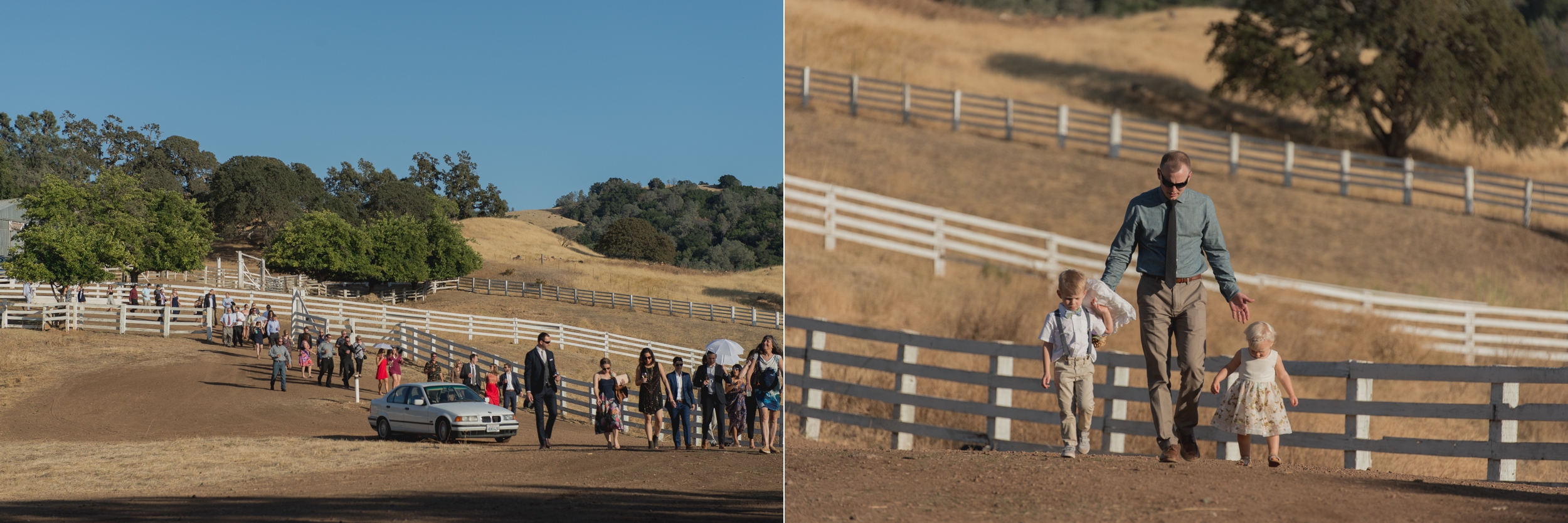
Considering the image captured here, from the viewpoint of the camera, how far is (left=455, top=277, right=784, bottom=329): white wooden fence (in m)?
63.4

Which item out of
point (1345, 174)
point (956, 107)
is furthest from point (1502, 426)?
point (1345, 174)

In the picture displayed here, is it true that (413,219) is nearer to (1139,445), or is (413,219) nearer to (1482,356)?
(1482,356)

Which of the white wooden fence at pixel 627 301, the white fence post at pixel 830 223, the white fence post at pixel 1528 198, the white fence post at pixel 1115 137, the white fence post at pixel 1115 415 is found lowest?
the white wooden fence at pixel 627 301

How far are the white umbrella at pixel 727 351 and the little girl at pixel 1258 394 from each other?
445 inches

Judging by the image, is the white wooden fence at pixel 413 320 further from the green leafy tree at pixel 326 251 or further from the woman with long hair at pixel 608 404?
the woman with long hair at pixel 608 404

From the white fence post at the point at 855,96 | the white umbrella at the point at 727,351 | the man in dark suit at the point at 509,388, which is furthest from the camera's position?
the white fence post at the point at 855,96

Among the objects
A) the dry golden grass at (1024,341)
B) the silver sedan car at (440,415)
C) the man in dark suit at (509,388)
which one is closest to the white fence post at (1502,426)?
the dry golden grass at (1024,341)

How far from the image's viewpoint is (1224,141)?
35156mm

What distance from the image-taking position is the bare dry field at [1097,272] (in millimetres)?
13797

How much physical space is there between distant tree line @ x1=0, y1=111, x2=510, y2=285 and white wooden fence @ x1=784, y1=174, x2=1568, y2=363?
34.2 metres

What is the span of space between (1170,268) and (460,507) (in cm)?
580

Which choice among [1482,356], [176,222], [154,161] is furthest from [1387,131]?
[154,161]

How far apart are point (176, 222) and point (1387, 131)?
177 feet

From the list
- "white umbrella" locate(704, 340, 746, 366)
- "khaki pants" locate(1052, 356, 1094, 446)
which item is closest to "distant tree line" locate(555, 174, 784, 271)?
"white umbrella" locate(704, 340, 746, 366)
